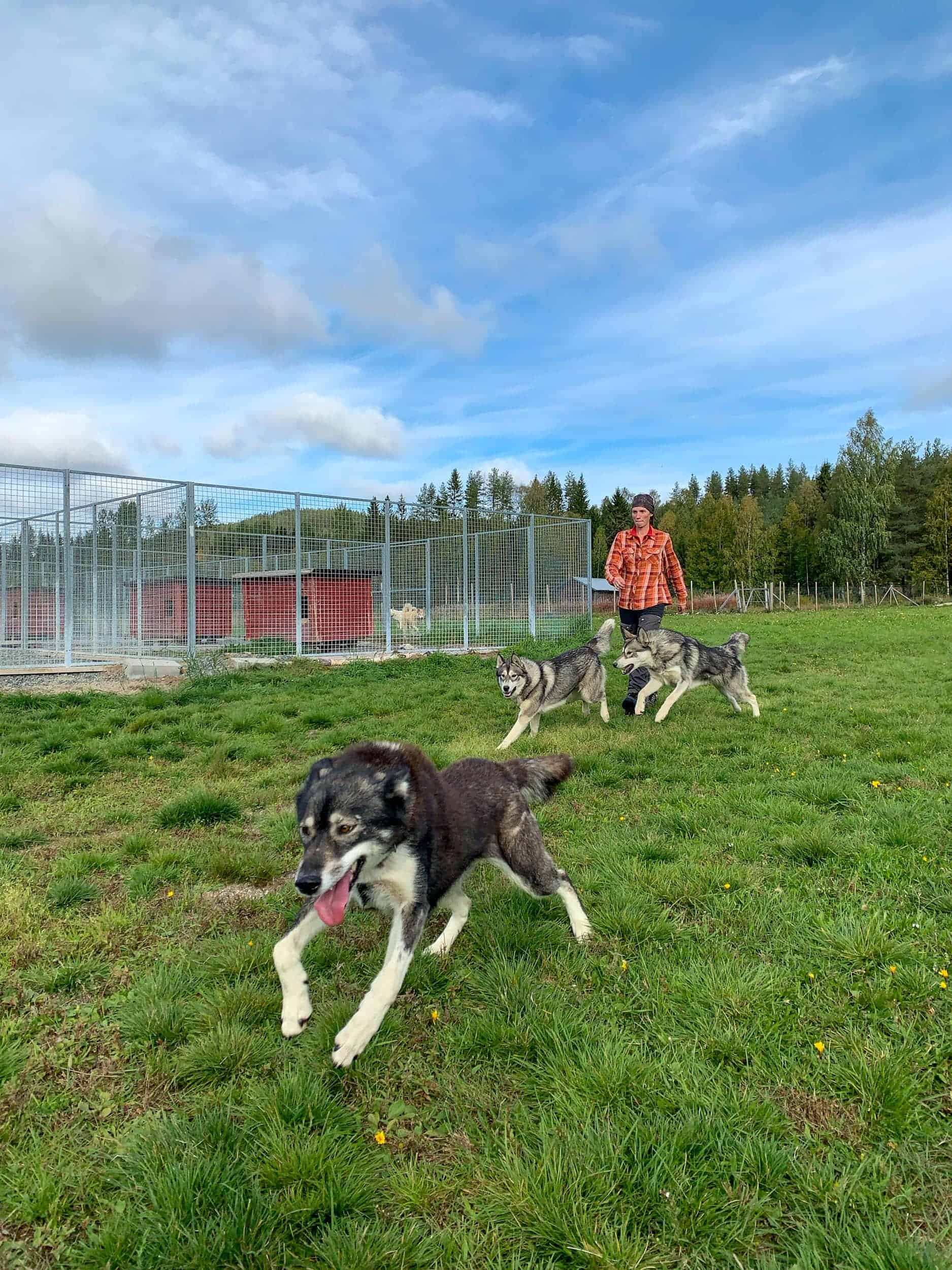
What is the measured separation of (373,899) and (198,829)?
256cm

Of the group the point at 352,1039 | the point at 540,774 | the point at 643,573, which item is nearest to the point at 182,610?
the point at 643,573

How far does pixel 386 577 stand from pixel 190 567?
449 centimetres

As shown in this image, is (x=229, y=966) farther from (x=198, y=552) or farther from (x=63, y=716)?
(x=198, y=552)

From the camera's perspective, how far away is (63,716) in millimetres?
8297

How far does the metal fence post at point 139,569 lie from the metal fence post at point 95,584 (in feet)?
2.76

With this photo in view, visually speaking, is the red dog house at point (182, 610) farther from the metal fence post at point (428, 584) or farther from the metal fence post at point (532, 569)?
the metal fence post at point (532, 569)

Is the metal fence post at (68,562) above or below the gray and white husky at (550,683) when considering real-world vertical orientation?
above

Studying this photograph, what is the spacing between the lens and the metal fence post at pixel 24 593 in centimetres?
1506

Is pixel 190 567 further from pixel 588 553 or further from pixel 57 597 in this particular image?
pixel 588 553

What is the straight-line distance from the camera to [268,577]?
570 inches

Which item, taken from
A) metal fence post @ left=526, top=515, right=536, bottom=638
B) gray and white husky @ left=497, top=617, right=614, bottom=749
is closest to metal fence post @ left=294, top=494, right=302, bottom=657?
metal fence post @ left=526, top=515, right=536, bottom=638

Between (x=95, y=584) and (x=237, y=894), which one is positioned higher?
(x=95, y=584)

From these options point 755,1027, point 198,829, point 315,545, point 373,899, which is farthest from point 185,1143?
point 315,545

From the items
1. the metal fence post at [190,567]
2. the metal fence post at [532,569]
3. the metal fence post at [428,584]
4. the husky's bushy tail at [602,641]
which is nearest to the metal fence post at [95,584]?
the metal fence post at [190,567]
